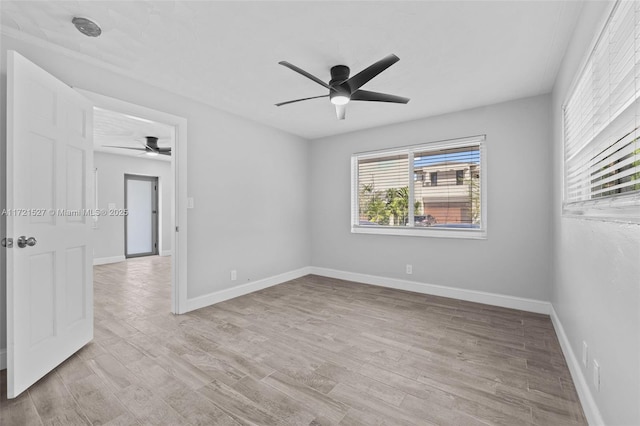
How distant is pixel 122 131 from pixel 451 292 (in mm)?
5846

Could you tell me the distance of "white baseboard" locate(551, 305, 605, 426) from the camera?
59.9 inches

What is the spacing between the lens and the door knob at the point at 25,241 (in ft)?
6.17

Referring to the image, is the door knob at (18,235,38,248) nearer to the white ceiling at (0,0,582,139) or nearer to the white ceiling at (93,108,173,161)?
the white ceiling at (0,0,582,139)

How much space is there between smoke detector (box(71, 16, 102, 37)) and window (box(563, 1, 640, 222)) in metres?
3.13

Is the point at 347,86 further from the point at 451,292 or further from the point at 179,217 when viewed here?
the point at 451,292

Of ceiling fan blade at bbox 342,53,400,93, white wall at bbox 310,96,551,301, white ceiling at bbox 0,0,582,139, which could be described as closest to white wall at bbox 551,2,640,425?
white ceiling at bbox 0,0,582,139

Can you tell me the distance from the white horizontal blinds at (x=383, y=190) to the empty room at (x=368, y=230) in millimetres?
51

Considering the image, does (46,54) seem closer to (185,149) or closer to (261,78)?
(185,149)

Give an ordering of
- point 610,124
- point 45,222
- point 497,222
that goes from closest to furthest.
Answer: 1. point 610,124
2. point 45,222
3. point 497,222

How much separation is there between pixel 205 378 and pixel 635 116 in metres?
2.76

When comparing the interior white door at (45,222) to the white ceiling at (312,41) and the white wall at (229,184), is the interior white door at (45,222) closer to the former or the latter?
the white wall at (229,184)

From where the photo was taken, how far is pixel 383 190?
4672mm

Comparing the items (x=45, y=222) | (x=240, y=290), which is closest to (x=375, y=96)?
(x=45, y=222)

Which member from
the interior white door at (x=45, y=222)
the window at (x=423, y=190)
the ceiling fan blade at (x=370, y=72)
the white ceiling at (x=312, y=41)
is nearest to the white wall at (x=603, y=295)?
the white ceiling at (x=312, y=41)
